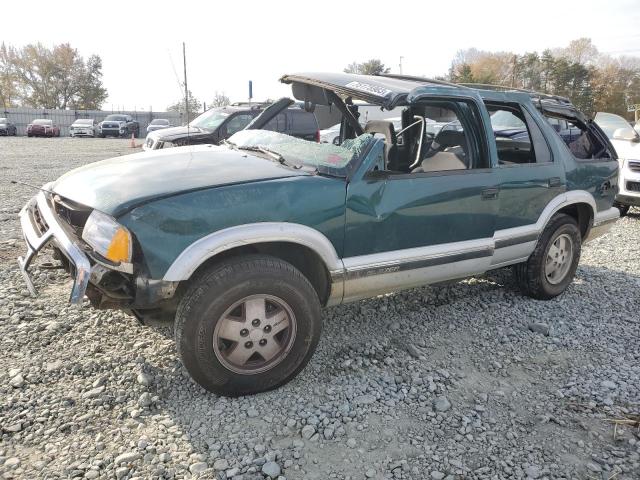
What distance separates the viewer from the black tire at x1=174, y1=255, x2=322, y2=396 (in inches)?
105

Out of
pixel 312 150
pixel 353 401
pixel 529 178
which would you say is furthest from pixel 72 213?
pixel 529 178

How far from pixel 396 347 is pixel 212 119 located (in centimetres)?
934

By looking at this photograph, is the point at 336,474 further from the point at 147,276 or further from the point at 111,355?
the point at 111,355

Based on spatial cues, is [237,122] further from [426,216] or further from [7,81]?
[7,81]

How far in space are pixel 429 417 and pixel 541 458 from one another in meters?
0.58

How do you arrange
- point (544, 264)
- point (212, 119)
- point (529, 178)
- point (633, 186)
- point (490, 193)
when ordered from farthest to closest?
point (212, 119), point (633, 186), point (544, 264), point (529, 178), point (490, 193)

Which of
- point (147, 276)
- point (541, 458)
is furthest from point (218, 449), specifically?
point (541, 458)

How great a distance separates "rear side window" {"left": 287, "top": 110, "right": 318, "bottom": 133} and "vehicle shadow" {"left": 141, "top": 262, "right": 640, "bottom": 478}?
634cm

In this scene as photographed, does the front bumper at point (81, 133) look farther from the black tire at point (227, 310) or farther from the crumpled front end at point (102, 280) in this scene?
the black tire at point (227, 310)

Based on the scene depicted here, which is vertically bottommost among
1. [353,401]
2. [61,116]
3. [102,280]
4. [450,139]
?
[353,401]

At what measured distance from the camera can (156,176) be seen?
9.77 ft

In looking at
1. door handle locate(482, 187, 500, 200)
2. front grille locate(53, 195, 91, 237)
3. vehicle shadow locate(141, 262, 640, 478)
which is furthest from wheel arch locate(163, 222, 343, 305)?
door handle locate(482, 187, 500, 200)

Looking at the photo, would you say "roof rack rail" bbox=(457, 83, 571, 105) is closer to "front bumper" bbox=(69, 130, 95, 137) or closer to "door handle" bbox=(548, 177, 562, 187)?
"door handle" bbox=(548, 177, 562, 187)

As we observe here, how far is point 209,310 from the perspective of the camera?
8.78 feet
